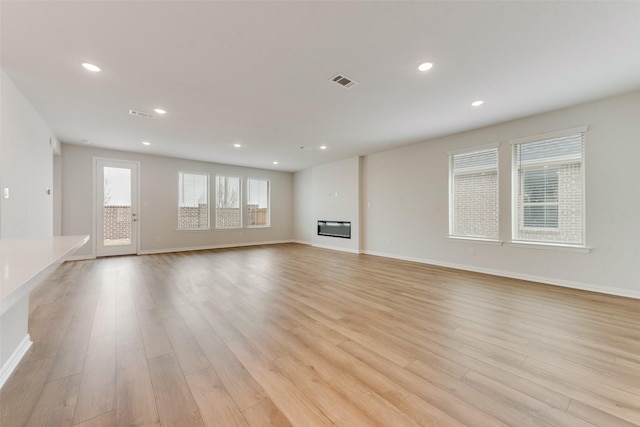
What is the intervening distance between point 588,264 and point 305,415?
457 cm

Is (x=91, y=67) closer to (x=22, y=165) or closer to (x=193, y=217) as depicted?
(x=22, y=165)

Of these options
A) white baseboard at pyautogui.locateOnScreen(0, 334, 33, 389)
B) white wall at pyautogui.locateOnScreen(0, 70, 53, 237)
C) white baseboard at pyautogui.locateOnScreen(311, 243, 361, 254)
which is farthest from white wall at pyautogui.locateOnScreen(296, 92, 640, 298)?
white wall at pyautogui.locateOnScreen(0, 70, 53, 237)

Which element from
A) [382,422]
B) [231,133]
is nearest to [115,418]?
[382,422]

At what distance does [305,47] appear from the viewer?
7.77 ft

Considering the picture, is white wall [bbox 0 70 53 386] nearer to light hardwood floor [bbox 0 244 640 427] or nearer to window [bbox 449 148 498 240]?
light hardwood floor [bbox 0 244 640 427]

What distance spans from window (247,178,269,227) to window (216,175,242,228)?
0.39m

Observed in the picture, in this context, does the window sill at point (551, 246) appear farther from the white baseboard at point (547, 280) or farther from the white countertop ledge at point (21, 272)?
the white countertop ledge at point (21, 272)

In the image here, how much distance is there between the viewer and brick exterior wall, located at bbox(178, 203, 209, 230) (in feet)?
24.3

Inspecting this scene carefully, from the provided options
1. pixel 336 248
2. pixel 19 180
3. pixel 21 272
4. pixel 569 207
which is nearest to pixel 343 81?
pixel 21 272

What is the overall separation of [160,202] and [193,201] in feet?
2.85

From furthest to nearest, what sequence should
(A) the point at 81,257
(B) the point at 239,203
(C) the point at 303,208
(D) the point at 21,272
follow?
1. (C) the point at 303,208
2. (B) the point at 239,203
3. (A) the point at 81,257
4. (D) the point at 21,272

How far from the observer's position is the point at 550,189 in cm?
401

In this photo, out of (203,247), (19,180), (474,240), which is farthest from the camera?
(203,247)

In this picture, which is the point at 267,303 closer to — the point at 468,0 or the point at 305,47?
the point at 305,47
